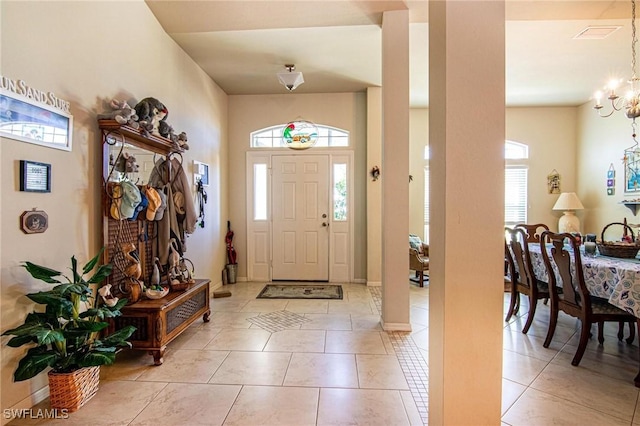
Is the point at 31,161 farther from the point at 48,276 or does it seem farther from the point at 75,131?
the point at 48,276

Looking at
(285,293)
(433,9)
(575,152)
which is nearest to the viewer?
(433,9)

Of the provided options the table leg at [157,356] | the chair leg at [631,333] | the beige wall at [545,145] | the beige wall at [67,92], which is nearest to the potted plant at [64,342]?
the beige wall at [67,92]

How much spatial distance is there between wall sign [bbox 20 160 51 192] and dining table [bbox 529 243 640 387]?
376 centimetres

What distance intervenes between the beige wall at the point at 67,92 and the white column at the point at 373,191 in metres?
2.79

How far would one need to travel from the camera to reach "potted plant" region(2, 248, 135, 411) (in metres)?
1.66

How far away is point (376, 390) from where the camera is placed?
206 cm

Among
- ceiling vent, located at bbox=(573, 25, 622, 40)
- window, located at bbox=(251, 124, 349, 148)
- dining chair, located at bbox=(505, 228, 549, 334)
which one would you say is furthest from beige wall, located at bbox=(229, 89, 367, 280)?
ceiling vent, located at bbox=(573, 25, 622, 40)

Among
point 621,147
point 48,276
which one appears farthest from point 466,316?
point 621,147

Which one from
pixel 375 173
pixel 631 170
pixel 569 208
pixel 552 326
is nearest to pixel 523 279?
pixel 552 326

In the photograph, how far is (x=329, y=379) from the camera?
7.22 feet

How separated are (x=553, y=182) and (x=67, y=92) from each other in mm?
6806

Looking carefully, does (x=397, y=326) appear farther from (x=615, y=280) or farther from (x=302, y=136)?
(x=302, y=136)

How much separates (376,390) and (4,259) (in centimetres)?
227

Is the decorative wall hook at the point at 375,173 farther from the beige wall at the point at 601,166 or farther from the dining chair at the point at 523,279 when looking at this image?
the beige wall at the point at 601,166
